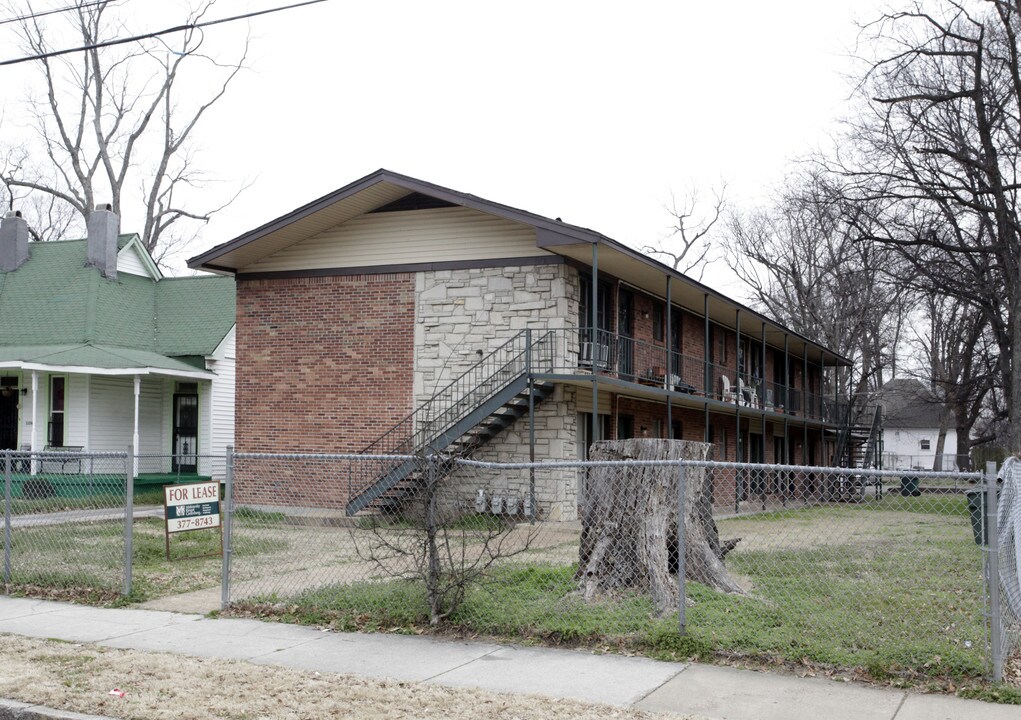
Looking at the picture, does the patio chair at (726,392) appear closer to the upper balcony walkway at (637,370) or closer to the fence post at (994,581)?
the upper balcony walkway at (637,370)

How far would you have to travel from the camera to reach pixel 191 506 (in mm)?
13711

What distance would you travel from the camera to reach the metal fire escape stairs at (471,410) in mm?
18812

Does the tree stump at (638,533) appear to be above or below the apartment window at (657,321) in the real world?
below

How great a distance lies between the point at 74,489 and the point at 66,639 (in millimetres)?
13284

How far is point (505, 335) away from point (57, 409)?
11227 millimetres

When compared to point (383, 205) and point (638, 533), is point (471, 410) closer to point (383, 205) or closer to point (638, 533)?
point (383, 205)

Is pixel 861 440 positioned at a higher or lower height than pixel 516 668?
higher

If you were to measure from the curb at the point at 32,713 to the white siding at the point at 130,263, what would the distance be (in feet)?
74.8

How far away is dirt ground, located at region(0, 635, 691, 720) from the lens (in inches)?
242

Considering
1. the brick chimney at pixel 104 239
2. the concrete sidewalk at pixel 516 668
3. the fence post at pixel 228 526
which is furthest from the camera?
the brick chimney at pixel 104 239

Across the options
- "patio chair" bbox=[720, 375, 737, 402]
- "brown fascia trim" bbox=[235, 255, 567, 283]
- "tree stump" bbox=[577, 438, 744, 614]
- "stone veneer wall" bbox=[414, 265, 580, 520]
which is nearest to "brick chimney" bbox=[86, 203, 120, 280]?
"brown fascia trim" bbox=[235, 255, 567, 283]

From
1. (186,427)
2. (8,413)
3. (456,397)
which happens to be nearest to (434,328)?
(456,397)

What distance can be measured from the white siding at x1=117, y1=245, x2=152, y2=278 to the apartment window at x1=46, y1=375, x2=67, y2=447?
4661 millimetres

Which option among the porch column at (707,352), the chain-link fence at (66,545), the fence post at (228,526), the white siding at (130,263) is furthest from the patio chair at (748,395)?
the fence post at (228,526)
